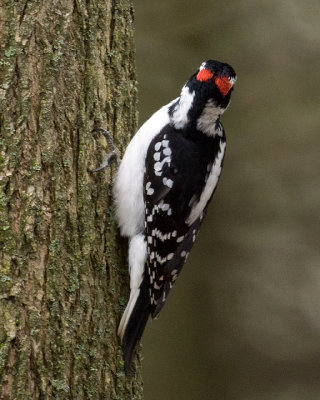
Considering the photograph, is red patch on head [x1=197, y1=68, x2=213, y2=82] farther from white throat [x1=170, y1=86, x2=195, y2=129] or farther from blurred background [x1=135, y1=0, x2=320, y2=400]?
blurred background [x1=135, y1=0, x2=320, y2=400]

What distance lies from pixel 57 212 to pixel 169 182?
506mm

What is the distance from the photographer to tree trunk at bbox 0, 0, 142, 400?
68.7 inches

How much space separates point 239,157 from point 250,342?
1.07 metres

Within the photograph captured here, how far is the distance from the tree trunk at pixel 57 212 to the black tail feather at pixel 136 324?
0.11ft

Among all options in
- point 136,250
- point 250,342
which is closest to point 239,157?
point 250,342

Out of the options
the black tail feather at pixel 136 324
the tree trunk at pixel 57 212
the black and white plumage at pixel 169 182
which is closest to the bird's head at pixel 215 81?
the black and white plumage at pixel 169 182

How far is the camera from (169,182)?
7.28 feet

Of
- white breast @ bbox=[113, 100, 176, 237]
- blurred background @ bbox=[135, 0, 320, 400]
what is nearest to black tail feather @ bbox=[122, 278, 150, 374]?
white breast @ bbox=[113, 100, 176, 237]

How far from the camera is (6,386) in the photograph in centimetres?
168

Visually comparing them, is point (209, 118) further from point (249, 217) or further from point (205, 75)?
point (249, 217)

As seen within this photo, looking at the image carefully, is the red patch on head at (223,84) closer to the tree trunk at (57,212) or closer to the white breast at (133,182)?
the white breast at (133,182)

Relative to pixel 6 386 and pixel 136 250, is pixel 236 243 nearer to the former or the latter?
pixel 136 250

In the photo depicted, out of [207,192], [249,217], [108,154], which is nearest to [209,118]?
[207,192]

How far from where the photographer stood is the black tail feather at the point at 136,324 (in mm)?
1992
